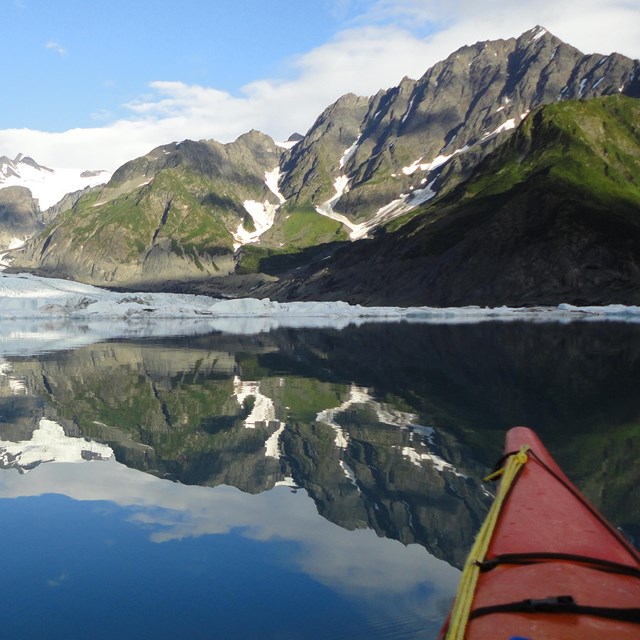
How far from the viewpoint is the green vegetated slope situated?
122m

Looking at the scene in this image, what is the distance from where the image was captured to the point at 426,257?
5856 inches

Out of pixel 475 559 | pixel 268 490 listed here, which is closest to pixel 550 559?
pixel 475 559

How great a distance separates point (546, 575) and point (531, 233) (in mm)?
137102

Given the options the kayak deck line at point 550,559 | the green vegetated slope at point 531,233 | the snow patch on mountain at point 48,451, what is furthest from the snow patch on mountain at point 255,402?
the green vegetated slope at point 531,233

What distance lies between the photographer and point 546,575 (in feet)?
17.1

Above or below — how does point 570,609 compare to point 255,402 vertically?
below

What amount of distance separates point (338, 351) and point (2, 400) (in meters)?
22.6

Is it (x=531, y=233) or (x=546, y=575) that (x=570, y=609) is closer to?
(x=546, y=575)

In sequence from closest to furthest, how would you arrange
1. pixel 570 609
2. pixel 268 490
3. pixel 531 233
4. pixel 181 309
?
pixel 570 609
pixel 268 490
pixel 181 309
pixel 531 233

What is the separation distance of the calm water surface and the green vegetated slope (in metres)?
104

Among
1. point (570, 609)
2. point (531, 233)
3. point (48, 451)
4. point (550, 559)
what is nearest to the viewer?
point (570, 609)

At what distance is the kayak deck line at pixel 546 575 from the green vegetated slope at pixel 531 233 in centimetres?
11723

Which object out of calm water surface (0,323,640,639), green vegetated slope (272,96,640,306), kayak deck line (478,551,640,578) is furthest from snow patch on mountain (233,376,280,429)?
green vegetated slope (272,96,640,306)

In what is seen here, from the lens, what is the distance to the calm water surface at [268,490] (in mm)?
7180
